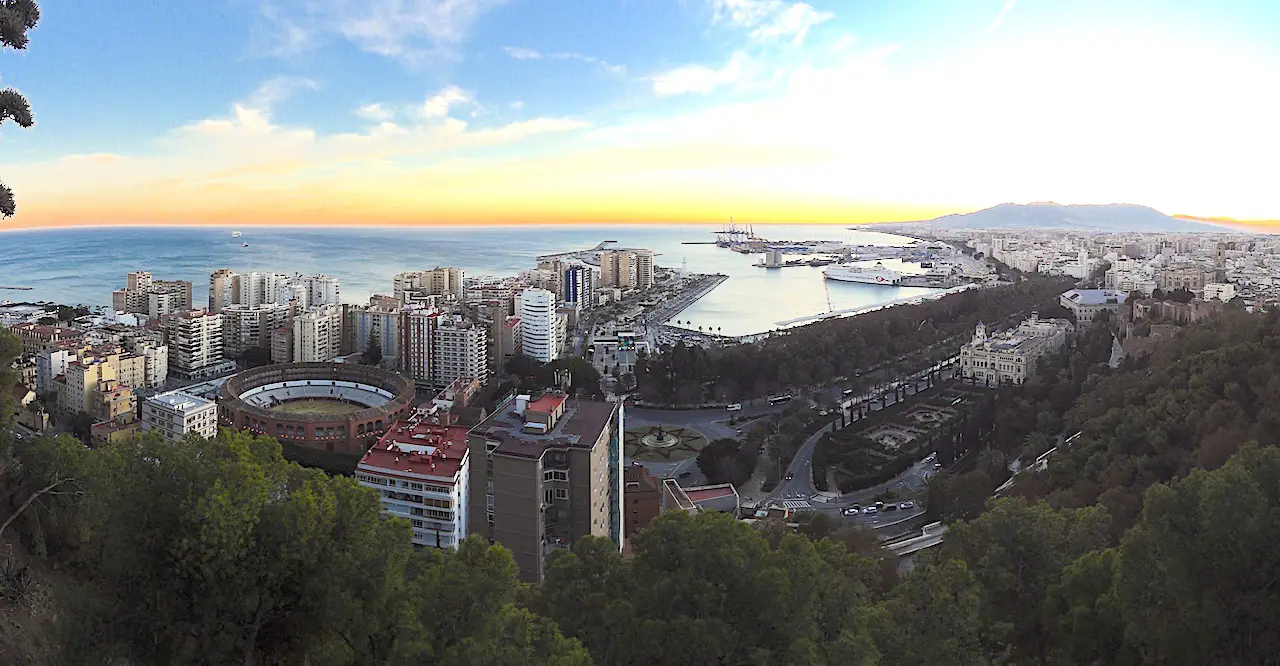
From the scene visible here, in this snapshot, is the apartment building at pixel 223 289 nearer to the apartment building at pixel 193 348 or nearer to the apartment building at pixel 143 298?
the apartment building at pixel 143 298

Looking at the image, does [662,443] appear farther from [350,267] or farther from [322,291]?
[350,267]

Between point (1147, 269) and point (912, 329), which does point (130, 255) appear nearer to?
point (912, 329)

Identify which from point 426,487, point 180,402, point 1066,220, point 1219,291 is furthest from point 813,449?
point 1066,220

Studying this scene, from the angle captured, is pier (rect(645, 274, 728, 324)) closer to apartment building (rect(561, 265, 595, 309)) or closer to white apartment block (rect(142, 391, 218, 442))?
apartment building (rect(561, 265, 595, 309))

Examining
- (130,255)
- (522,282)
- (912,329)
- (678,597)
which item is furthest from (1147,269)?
(130,255)

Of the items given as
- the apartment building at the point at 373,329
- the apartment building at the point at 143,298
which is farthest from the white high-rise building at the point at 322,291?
the apartment building at the point at 373,329

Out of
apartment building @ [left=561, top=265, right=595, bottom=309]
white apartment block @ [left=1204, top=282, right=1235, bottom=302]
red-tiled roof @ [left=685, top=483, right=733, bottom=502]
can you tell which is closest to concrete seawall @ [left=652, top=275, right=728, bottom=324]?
apartment building @ [left=561, top=265, right=595, bottom=309]
